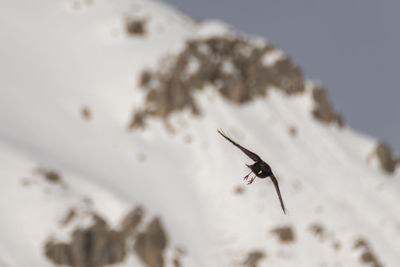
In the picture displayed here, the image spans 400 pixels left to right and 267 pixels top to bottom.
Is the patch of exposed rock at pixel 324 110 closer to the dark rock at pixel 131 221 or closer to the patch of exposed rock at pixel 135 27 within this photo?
the patch of exposed rock at pixel 135 27

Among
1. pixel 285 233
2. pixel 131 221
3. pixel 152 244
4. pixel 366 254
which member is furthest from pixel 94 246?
pixel 366 254

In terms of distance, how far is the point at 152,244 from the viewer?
55562 mm

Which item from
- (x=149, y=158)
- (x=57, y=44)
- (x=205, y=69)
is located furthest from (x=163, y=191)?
(x=57, y=44)

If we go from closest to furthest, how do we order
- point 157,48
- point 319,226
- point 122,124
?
point 319,226, point 122,124, point 157,48

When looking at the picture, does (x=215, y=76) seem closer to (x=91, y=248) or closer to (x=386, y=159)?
(x=386, y=159)

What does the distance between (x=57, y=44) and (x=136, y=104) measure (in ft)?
57.0

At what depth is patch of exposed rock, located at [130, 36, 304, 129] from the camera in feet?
248

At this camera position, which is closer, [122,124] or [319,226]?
[319,226]

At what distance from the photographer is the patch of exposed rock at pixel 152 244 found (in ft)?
180

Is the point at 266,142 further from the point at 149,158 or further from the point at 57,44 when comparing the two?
the point at 57,44

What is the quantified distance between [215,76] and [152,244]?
101ft

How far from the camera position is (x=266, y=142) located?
70875 mm

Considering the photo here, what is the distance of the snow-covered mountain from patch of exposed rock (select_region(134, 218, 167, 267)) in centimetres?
13

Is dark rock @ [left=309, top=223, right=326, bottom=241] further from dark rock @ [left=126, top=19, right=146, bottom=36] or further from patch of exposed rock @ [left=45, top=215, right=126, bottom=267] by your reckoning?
dark rock @ [left=126, top=19, right=146, bottom=36]
